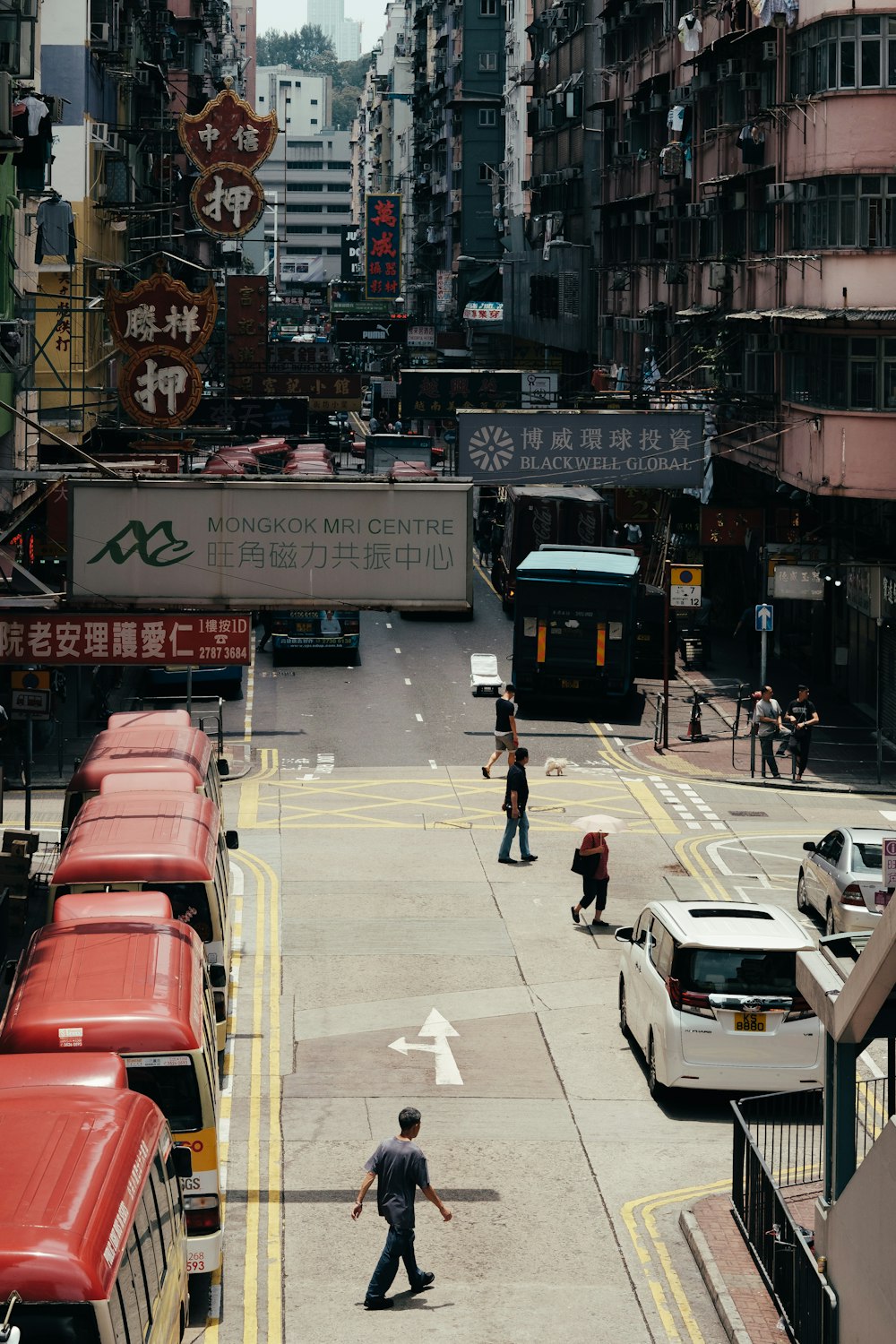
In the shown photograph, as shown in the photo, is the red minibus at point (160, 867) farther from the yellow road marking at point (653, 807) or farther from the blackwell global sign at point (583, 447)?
the blackwell global sign at point (583, 447)

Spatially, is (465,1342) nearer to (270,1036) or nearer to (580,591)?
(270,1036)

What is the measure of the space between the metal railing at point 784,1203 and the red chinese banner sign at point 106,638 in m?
8.50

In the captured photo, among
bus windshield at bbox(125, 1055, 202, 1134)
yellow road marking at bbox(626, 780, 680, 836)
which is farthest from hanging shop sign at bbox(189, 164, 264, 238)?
bus windshield at bbox(125, 1055, 202, 1134)

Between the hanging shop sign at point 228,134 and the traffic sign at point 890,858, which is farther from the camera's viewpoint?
the hanging shop sign at point 228,134

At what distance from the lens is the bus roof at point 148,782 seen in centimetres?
2198

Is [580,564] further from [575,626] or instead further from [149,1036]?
[149,1036]

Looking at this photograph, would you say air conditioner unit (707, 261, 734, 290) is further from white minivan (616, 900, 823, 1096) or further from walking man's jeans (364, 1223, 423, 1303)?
walking man's jeans (364, 1223, 423, 1303)

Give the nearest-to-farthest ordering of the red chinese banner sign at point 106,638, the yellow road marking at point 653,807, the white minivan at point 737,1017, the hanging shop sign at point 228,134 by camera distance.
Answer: the white minivan at point 737,1017 → the red chinese banner sign at point 106,638 → the yellow road marking at point 653,807 → the hanging shop sign at point 228,134

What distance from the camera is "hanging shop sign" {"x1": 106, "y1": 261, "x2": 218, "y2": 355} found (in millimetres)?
43375

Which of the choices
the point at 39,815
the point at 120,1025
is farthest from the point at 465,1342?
the point at 39,815

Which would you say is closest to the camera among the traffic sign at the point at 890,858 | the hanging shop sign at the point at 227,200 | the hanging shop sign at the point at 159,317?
the traffic sign at the point at 890,858

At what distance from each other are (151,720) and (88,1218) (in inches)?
723

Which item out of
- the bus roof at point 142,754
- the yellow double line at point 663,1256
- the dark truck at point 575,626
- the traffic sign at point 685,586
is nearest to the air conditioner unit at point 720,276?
the dark truck at point 575,626

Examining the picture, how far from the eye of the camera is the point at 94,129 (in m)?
55.7
